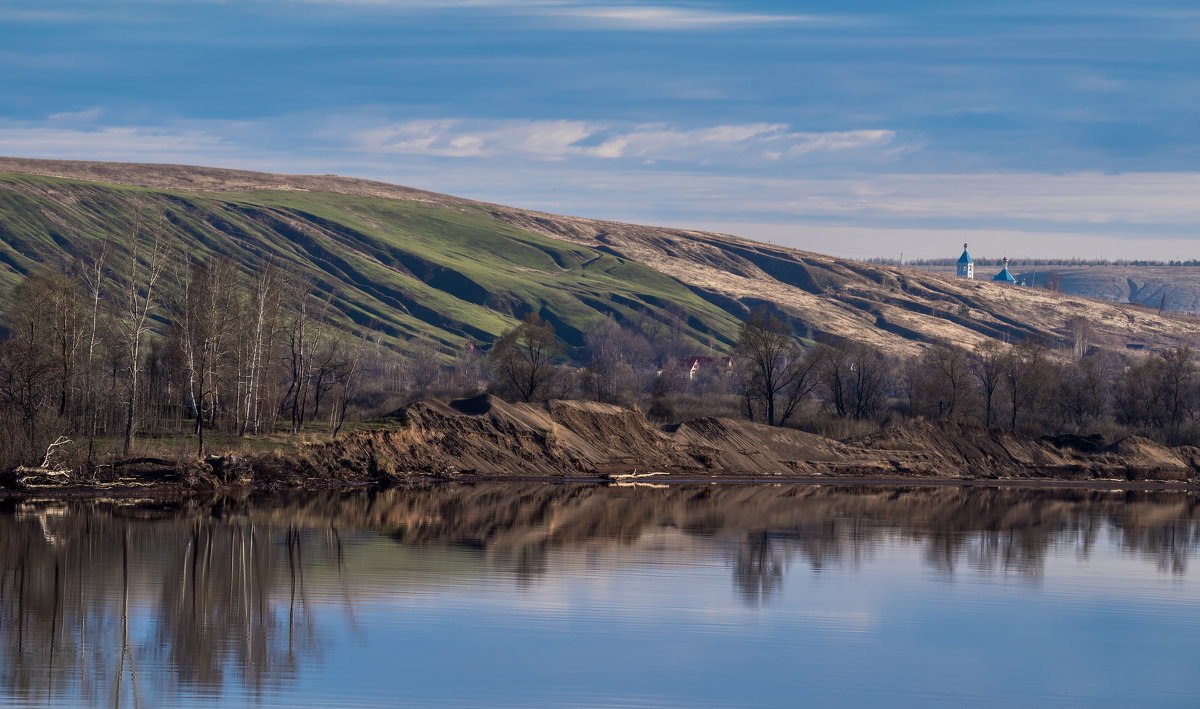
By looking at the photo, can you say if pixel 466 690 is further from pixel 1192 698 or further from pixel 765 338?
pixel 765 338

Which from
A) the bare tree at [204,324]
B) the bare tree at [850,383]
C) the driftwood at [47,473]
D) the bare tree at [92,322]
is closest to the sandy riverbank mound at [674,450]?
the bare tree at [204,324]

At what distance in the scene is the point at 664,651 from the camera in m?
22.9

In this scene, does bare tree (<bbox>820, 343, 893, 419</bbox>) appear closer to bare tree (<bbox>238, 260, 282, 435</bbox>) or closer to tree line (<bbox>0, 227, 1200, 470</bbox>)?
tree line (<bbox>0, 227, 1200, 470</bbox>)

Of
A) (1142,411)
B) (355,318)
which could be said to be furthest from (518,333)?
(355,318)

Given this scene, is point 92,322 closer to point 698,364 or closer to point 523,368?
point 523,368

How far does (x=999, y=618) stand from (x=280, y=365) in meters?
55.6

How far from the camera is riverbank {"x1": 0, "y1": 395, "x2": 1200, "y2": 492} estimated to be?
52.6 m

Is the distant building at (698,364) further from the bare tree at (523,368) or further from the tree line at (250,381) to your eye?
the bare tree at (523,368)

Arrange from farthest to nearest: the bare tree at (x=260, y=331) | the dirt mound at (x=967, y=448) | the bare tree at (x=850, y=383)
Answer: the bare tree at (x=850, y=383)
the dirt mound at (x=967, y=448)
the bare tree at (x=260, y=331)

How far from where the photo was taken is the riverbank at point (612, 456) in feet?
172

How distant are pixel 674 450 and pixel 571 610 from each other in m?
44.6

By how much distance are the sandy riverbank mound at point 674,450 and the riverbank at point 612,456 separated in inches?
3.1

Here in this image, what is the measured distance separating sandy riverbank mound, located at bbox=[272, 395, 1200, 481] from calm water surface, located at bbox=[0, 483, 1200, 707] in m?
15.0

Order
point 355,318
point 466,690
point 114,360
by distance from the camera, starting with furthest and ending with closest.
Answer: point 355,318
point 114,360
point 466,690
